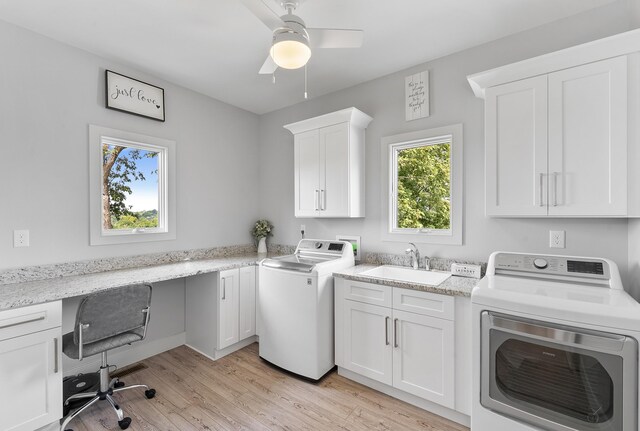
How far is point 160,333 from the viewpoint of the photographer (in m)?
2.91

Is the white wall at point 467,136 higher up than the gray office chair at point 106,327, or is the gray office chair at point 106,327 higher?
the white wall at point 467,136

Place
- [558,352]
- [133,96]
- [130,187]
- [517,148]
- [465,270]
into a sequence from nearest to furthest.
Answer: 1. [558,352]
2. [517,148]
3. [465,270]
4. [133,96]
5. [130,187]

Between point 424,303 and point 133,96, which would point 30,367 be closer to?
point 133,96

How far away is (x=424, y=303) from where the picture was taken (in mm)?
2021

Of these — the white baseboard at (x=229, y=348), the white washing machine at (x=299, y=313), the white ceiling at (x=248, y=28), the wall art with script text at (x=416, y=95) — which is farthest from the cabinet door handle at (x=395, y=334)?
the white ceiling at (x=248, y=28)

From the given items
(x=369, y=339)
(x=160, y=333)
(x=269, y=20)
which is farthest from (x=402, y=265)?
(x=160, y=333)

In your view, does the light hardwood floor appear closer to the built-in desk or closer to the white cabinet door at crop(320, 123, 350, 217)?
the built-in desk

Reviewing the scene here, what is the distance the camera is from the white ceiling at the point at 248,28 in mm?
1896

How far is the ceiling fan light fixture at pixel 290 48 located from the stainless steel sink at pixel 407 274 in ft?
5.24

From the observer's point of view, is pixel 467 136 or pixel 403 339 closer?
pixel 403 339

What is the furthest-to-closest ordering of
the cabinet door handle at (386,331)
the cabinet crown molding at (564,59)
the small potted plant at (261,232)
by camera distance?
1. the small potted plant at (261,232)
2. the cabinet door handle at (386,331)
3. the cabinet crown molding at (564,59)

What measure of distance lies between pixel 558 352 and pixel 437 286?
69 centimetres

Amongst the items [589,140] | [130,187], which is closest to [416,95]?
[589,140]

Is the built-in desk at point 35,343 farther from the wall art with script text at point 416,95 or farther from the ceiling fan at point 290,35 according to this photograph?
the wall art with script text at point 416,95
